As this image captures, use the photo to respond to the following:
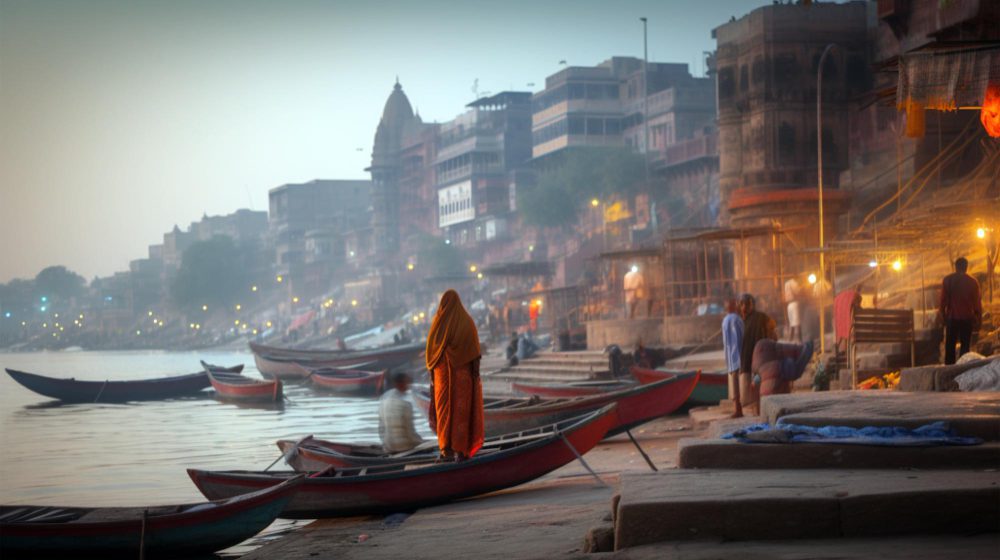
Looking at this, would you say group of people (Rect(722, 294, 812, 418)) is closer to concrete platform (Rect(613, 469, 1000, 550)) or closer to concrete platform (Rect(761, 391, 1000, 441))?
concrete platform (Rect(761, 391, 1000, 441))

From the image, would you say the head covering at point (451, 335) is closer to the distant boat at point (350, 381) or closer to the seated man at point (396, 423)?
the seated man at point (396, 423)

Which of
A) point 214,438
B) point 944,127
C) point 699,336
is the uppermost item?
point 944,127

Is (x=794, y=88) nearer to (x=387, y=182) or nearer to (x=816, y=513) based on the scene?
(x=816, y=513)

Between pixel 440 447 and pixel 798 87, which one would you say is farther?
pixel 798 87

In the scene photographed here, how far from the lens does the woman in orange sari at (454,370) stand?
31.5ft

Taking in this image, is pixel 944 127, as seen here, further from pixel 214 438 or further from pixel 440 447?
pixel 440 447

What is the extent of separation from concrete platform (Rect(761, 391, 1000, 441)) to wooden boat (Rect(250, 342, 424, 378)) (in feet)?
115

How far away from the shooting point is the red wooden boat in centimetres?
3534

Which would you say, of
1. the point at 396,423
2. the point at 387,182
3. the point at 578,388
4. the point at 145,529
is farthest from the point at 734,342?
the point at 387,182

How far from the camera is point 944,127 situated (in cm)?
2792

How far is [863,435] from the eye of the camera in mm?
6699

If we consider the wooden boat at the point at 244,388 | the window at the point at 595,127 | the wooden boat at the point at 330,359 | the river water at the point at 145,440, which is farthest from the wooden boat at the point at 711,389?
the window at the point at 595,127

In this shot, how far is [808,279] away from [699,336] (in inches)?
111

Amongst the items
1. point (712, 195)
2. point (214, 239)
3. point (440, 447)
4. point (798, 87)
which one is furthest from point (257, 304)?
point (440, 447)
